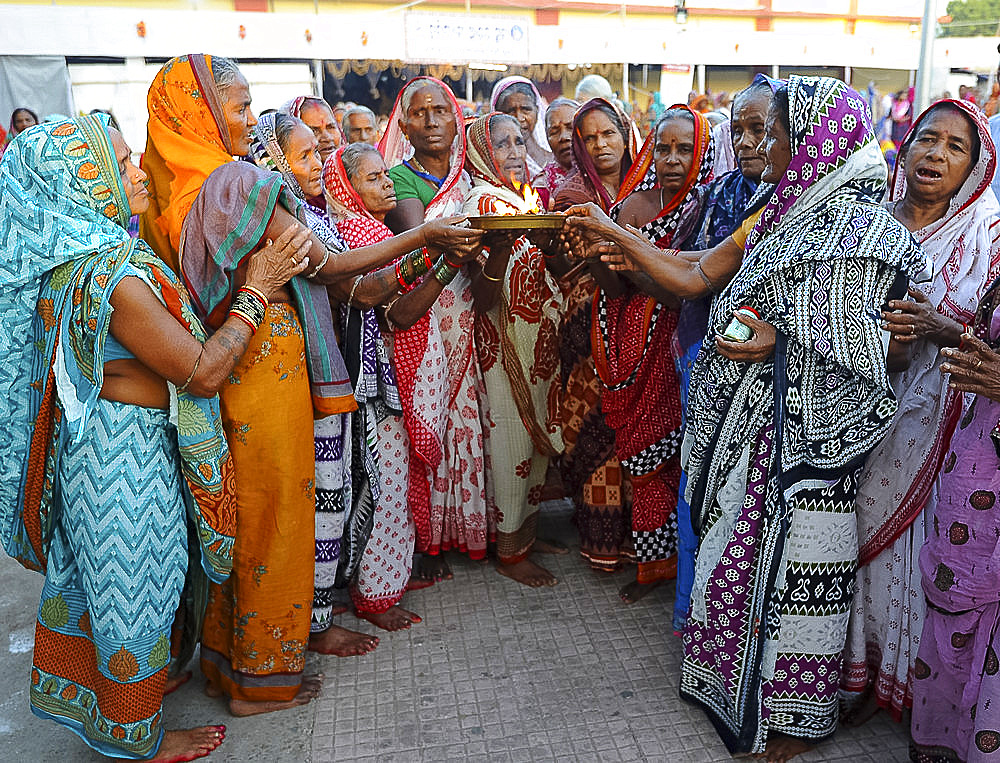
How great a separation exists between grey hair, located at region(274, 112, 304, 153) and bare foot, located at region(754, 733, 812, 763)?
3.28 m

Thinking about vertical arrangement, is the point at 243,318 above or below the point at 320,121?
below

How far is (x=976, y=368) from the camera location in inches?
85.4

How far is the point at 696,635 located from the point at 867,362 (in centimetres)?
123

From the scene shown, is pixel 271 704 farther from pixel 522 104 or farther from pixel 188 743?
pixel 522 104

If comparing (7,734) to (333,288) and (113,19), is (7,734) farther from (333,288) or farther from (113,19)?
(113,19)

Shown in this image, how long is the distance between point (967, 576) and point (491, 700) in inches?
70.2

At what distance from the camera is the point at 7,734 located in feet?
9.82

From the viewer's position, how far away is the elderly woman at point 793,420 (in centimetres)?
237

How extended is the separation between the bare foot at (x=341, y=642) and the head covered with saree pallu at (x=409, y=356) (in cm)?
87

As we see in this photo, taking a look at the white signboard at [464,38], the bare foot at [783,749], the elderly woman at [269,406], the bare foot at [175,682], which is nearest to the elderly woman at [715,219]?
the bare foot at [783,749]

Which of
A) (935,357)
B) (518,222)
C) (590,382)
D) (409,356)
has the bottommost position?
(590,382)

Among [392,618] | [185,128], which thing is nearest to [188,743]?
[392,618]

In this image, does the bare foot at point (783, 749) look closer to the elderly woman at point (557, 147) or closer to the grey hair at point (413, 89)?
the elderly woman at point (557, 147)

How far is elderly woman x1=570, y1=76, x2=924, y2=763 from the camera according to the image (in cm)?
237
